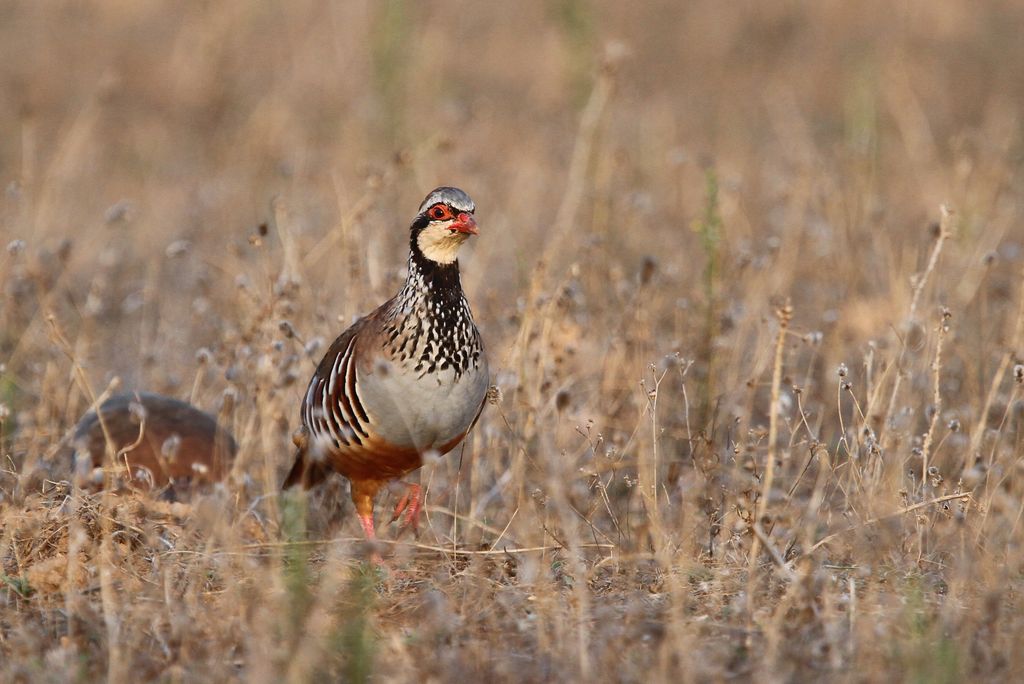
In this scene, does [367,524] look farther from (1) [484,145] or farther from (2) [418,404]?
(1) [484,145]

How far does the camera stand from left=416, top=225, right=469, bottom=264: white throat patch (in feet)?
15.0

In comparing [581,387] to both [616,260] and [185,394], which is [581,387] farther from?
[185,394]

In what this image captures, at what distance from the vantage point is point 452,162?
7820 millimetres

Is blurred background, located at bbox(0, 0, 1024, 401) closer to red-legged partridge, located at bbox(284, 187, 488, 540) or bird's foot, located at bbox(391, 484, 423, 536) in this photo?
red-legged partridge, located at bbox(284, 187, 488, 540)

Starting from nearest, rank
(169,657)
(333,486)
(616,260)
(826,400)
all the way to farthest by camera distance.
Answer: (169,657)
(333,486)
(826,400)
(616,260)

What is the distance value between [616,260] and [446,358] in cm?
266

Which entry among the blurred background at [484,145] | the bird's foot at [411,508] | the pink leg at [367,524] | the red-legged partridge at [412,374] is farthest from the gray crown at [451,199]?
the pink leg at [367,524]

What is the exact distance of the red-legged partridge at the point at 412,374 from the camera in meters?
4.35

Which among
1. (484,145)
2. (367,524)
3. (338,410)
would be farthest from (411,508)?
(484,145)

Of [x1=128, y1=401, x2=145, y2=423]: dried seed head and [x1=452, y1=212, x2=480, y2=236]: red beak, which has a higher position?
[x1=452, y1=212, x2=480, y2=236]: red beak

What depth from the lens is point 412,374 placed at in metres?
4.36

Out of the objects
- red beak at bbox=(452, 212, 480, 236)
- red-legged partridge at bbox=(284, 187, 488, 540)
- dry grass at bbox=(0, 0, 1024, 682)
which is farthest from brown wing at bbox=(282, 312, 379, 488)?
red beak at bbox=(452, 212, 480, 236)

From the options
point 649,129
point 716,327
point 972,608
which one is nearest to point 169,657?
point 972,608

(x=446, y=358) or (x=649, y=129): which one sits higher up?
(x=649, y=129)
